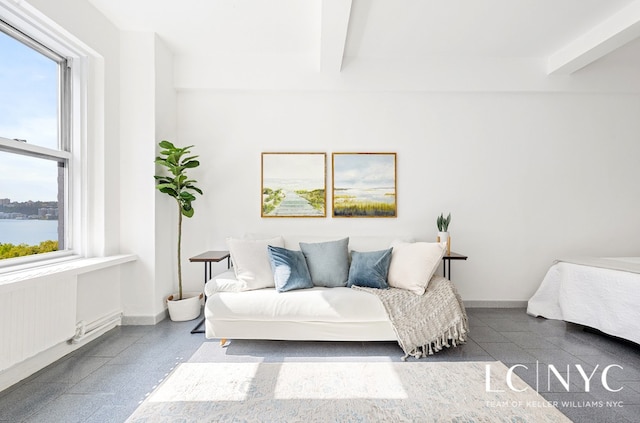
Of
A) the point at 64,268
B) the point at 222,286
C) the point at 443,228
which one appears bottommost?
the point at 222,286

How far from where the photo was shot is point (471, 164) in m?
3.77

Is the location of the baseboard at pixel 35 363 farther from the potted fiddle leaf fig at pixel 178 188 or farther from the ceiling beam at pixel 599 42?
the ceiling beam at pixel 599 42

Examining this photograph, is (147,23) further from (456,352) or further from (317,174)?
(456,352)

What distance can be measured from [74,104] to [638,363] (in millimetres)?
5176

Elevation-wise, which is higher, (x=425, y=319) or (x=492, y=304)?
(x=425, y=319)

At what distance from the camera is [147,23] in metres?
3.07

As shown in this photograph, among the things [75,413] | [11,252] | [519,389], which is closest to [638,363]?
[519,389]

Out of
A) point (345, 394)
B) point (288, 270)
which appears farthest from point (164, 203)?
point (345, 394)

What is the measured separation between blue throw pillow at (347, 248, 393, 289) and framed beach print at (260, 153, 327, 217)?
918 mm

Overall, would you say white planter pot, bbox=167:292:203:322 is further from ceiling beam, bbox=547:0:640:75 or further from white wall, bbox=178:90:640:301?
ceiling beam, bbox=547:0:640:75

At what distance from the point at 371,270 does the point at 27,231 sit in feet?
9.31

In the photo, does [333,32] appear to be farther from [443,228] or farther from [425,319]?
[425,319]

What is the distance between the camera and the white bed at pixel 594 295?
2604 millimetres

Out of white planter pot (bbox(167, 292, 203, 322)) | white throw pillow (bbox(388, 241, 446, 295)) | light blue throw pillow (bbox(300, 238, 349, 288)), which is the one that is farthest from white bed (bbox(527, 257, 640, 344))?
white planter pot (bbox(167, 292, 203, 322))
